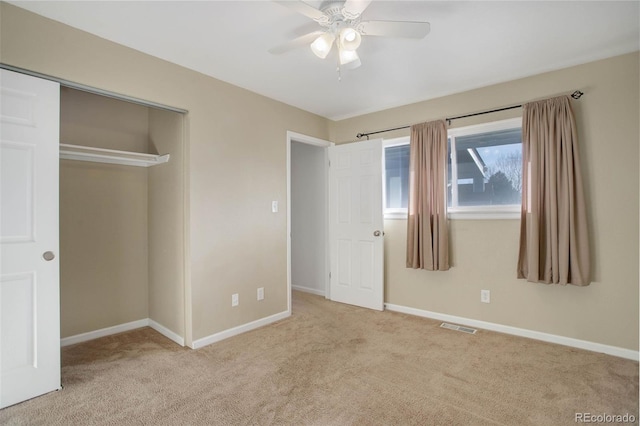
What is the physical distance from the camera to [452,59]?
2729mm

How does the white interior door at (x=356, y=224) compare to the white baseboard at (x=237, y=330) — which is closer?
the white baseboard at (x=237, y=330)

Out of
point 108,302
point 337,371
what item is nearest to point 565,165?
point 337,371

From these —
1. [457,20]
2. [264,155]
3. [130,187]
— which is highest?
[457,20]

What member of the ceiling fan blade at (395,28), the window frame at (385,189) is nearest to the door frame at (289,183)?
the window frame at (385,189)

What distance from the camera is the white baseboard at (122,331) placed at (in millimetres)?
2975

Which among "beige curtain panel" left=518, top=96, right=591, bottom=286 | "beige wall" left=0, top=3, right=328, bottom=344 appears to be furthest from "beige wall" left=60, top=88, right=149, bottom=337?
"beige curtain panel" left=518, top=96, right=591, bottom=286

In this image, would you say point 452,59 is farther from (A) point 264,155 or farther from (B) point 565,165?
(A) point 264,155

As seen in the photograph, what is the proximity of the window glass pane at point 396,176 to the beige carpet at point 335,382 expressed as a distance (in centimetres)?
150

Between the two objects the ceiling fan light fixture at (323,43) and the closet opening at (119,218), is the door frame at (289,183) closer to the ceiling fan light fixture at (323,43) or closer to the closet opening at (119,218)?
the closet opening at (119,218)

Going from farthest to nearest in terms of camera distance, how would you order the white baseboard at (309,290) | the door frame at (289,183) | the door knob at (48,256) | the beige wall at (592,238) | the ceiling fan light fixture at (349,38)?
1. the white baseboard at (309,290)
2. the door frame at (289,183)
3. the beige wall at (592,238)
4. the door knob at (48,256)
5. the ceiling fan light fixture at (349,38)

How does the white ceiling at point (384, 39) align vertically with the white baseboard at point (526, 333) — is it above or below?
above

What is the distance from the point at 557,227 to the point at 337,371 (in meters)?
2.20

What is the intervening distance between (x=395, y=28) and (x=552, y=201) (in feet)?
6.63

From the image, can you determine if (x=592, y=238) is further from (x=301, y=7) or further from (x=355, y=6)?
(x=301, y=7)
